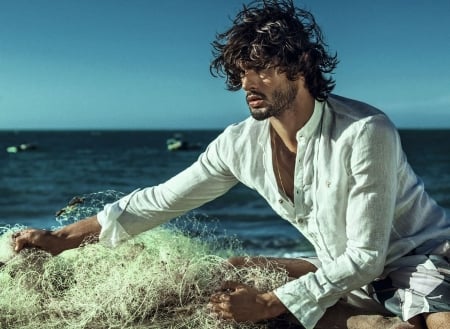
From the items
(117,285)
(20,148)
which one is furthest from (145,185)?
(20,148)

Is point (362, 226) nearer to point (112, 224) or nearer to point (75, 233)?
point (112, 224)

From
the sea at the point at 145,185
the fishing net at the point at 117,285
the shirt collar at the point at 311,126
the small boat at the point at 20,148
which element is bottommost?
the small boat at the point at 20,148

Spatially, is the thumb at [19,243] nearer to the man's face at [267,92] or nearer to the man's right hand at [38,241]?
the man's right hand at [38,241]

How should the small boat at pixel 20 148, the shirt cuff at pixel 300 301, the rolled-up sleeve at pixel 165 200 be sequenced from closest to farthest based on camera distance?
the shirt cuff at pixel 300 301 → the rolled-up sleeve at pixel 165 200 → the small boat at pixel 20 148

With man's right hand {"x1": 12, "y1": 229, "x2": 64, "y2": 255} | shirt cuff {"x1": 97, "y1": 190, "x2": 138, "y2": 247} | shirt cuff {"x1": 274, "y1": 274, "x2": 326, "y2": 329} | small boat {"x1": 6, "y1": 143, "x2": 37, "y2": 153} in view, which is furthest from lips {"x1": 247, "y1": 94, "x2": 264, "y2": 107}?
small boat {"x1": 6, "y1": 143, "x2": 37, "y2": 153}

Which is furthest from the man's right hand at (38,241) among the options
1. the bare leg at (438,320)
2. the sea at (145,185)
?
the bare leg at (438,320)

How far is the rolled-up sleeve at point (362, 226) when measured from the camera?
2684 mm

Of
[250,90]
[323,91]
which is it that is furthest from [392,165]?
[250,90]

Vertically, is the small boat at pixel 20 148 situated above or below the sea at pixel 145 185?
below

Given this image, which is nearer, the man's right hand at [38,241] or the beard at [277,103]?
the beard at [277,103]

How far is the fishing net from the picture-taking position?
114 inches

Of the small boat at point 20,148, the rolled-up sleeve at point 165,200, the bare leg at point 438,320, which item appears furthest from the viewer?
the small boat at point 20,148

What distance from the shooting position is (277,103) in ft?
9.27

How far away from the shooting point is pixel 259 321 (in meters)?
2.92
